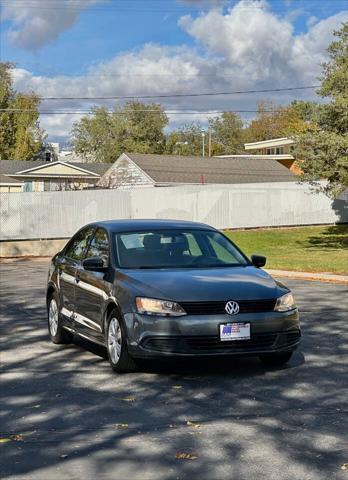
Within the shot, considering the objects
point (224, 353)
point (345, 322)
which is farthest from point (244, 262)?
point (345, 322)

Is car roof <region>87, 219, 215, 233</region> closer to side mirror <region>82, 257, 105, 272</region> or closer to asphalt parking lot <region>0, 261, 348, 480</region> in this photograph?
side mirror <region>82, 257, 105, 272</region>

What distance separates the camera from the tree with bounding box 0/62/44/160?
7325cm

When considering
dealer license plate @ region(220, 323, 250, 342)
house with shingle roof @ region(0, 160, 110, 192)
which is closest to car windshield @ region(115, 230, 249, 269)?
dealer license plate @ region(220, 323, 250, 342)

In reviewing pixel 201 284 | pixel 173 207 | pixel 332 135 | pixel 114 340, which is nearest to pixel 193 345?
pixel 201 284

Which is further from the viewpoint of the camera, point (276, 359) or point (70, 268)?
point (70, 268)

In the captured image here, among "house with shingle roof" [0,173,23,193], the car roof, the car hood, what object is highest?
"house with shingle roof" [0,173,23,193]

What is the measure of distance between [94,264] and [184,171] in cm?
3991

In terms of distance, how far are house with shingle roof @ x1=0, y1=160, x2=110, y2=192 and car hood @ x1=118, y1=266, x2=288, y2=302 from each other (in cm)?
4982

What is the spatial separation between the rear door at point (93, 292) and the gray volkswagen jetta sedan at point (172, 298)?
0.04 feet

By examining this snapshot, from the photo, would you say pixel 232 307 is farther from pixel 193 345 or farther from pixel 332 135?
pixel 332 135

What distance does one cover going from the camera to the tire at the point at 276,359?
7.84 meters

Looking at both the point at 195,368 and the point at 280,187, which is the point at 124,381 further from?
the point at 280,187

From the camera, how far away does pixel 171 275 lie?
769 cm

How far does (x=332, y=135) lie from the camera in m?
24.7
